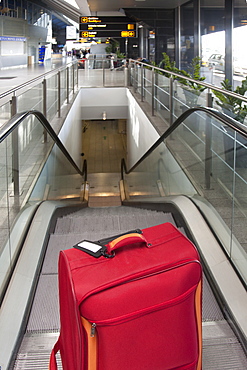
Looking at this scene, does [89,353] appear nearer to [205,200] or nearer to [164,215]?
[205,200]

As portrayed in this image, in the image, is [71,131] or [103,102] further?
[103,102]

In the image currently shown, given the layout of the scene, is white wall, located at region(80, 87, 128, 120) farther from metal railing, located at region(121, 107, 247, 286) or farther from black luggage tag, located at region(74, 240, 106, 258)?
black luggage tag, located at region(74, 240, 106, 258)

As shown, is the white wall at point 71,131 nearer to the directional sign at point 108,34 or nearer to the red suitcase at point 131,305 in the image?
the red suitcase at point 131,305

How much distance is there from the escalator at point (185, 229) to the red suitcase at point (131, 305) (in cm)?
44

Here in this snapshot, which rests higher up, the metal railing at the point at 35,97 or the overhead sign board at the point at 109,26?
the overhead sign board at the point at 109,26

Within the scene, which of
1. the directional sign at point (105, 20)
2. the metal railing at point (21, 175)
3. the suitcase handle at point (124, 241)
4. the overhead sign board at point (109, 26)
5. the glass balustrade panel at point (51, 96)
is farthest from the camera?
the overhead sign board at point (109, 26)

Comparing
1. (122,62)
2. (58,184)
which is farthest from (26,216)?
(122,62)

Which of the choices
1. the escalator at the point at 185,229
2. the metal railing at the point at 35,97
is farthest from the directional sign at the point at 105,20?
the escalator at the point at 185,229

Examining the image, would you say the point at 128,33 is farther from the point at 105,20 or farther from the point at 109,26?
the point at 105,20

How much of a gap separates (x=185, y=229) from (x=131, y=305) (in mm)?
2177

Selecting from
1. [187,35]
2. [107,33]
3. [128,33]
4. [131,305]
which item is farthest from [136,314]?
[107,33]

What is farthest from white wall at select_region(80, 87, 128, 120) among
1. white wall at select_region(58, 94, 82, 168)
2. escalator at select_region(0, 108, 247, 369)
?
escalator at select_region(0, 108, 247, 369)

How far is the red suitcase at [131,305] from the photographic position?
161 cm

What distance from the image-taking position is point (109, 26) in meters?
25.8
